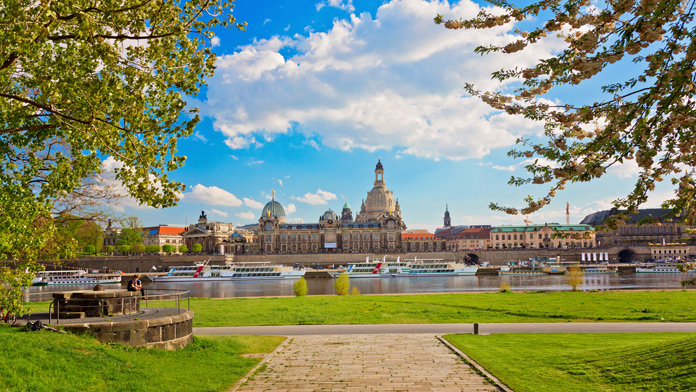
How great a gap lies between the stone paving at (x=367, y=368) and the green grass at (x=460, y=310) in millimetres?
5859

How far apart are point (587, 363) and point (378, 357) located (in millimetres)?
5118

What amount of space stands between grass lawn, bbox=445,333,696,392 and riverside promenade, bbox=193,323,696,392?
0.69 metres

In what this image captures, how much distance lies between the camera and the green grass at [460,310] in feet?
74.9

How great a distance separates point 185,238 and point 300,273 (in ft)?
245

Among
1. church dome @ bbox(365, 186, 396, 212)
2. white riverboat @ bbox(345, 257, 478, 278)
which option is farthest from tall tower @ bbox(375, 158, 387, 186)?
white riverboat @ bbox(345, 257, 478, 278)

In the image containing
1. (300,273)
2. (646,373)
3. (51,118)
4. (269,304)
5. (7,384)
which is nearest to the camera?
(7,384)

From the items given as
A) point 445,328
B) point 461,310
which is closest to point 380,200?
point 461,310

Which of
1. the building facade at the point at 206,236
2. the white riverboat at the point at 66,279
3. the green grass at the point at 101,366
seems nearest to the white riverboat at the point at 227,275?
the white riverboat at the point at 66,279

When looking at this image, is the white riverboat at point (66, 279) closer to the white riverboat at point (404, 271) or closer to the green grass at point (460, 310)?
the white riverboat at point (404, 271)

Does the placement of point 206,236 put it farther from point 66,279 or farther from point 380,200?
point 66,279

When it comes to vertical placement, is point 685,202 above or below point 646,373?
above

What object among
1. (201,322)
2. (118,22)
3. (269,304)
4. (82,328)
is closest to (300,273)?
(269,304)

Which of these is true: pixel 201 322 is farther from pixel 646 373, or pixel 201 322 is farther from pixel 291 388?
pixel 646 373

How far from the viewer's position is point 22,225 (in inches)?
408
